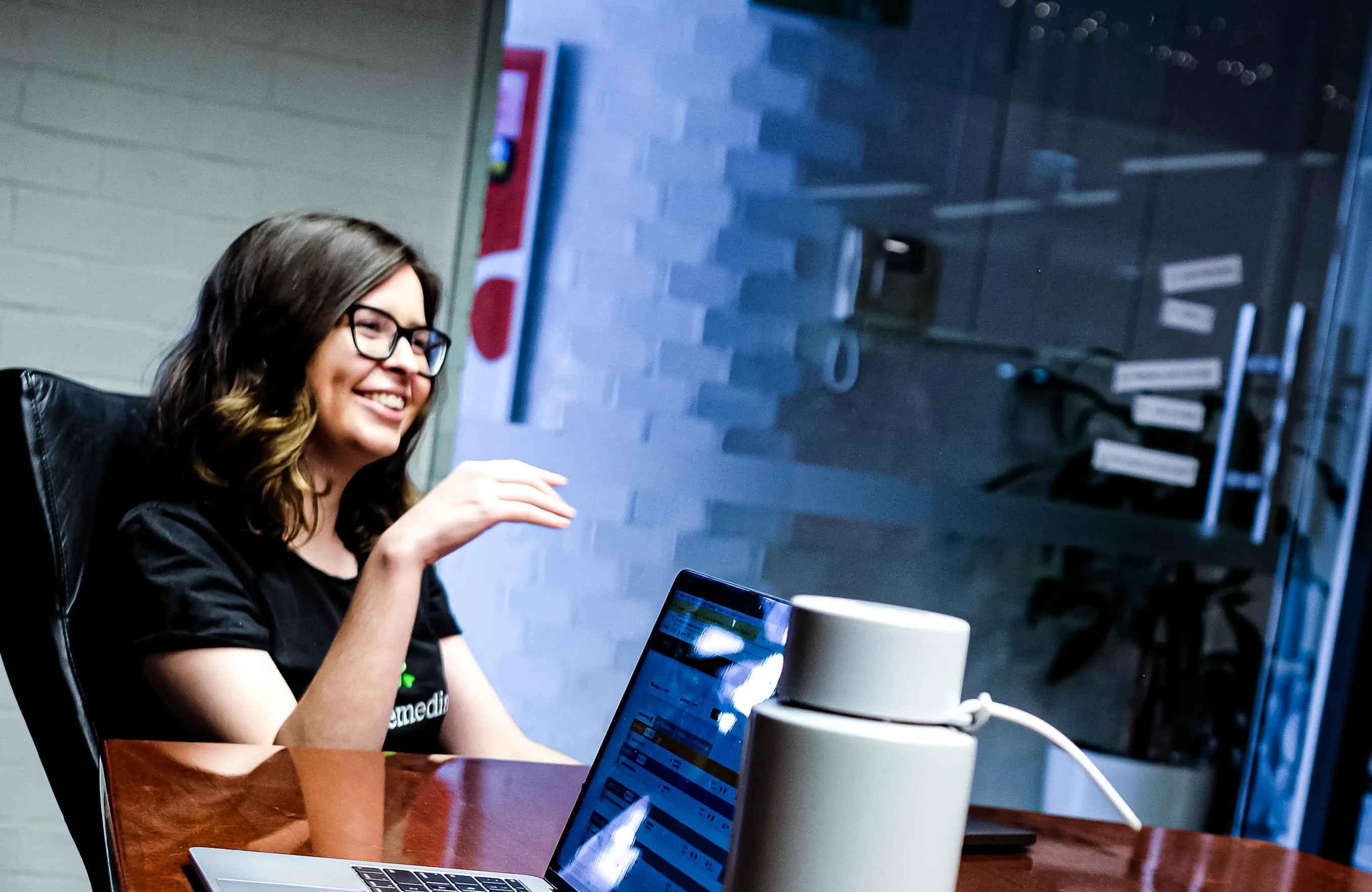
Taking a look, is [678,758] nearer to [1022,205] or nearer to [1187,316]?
[1022,205]

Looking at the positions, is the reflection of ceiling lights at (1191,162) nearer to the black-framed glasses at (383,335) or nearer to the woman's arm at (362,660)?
the black-framed glasses at (383,335)

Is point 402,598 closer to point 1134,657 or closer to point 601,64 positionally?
point 601,64

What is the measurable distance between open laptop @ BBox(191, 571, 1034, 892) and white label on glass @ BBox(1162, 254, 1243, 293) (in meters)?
2.77

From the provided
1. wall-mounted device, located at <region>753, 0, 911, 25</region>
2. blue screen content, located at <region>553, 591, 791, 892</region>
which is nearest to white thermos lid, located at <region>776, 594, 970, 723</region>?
blue screen content, located at <region>553, 591, 791, 892</region>

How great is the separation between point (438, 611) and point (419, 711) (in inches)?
8.3

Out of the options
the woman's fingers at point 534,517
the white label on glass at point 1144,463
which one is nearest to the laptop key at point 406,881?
the woman's fingers at point 534,517

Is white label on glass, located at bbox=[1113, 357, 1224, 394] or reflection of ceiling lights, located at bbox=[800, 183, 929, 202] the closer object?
reflection of ceiling lights, located at bbox=[800, 183, 929, 202]

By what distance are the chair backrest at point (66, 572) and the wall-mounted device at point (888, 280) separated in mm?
1877

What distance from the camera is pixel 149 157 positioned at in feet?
7.77

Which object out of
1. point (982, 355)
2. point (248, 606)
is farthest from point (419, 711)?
point (982, 355)

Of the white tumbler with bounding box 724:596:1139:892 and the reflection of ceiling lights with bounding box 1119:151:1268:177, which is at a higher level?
the reflection of ceiling lights with bounding box 1119:151:1268:177

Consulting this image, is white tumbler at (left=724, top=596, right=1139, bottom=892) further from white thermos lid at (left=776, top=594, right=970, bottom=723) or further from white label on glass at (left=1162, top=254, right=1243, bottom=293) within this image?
white label on glass at (left=1162, top=254, right=1243, bottom=293)

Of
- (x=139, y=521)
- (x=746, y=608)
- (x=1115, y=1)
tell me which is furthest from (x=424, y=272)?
(x=1115, y=1)

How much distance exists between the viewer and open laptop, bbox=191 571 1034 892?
2.20 feet
